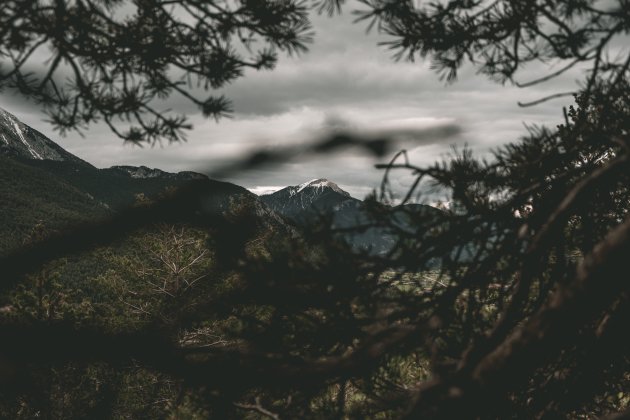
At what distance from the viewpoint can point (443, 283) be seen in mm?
2986

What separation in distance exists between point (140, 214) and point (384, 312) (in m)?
1.25

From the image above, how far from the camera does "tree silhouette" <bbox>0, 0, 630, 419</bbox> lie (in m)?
1.23

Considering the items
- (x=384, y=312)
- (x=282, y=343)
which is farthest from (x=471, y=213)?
(x=282, y=343)

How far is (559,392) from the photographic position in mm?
2443

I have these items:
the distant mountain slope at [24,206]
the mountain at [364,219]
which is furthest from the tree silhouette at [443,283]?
the distant mountain slope at [24,206]

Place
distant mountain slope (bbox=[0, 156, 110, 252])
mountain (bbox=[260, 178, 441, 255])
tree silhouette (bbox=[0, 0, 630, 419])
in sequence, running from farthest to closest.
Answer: distant mountain slope (bbox=[0, 156, 110, 252]) → mountain (bbox=[260, 178, 441, 255]) → tree silhouette (bbox=[0, 0, 630, 419])

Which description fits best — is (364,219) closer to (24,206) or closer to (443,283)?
(443,283)

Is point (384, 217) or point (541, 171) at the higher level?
point (541, 171)

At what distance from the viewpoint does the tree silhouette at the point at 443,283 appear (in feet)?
4.05

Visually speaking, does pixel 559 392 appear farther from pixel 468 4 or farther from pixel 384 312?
pixel 468 4

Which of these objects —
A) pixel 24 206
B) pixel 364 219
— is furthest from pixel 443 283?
pixel 24 206

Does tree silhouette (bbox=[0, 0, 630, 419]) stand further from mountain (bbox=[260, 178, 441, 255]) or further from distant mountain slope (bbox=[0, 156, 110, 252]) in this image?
distant mountain slope (bbox=[0, 156, 110, 252])

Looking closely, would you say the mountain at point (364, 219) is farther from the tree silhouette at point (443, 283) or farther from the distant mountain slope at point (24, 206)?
the distant mountain slope at point (24, 206)

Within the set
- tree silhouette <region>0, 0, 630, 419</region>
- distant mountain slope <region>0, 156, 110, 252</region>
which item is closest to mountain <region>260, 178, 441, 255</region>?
tree silhouette <region>0, 0, 630, 419</region>
